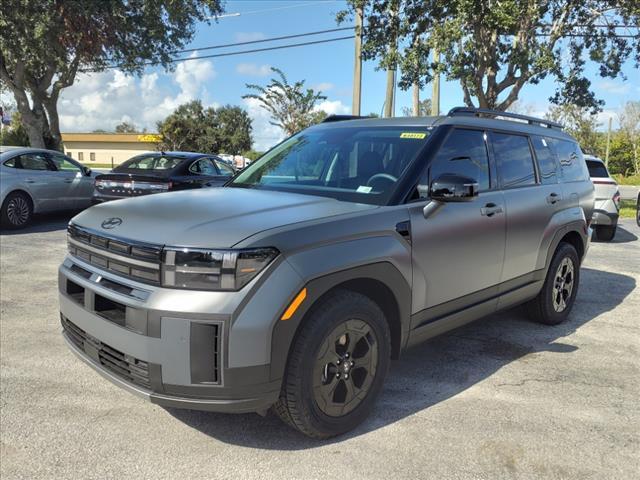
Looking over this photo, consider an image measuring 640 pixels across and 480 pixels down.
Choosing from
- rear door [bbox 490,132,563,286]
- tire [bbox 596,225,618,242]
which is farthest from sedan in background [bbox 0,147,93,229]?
tire [bbox 596,225,618,242]

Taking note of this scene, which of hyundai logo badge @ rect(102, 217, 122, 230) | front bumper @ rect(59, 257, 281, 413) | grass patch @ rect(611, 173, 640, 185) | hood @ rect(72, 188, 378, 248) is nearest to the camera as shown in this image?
front bumper @ rect(59, 257, 281, 413)

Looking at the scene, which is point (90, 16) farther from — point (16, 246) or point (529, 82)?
point (529, 82)

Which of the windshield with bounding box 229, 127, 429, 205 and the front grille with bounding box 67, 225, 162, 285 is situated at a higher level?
the windshield with bounding box 229, 127, 429, 205

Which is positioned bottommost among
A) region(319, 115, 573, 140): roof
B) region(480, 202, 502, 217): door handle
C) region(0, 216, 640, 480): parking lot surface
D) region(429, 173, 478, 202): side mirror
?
region(0, 216, 640, 480): parking lot surface

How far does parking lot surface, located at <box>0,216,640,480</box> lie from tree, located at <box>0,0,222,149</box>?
567 inches

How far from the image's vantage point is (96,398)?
347 centimetres

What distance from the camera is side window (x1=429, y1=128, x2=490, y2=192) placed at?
3.61 m

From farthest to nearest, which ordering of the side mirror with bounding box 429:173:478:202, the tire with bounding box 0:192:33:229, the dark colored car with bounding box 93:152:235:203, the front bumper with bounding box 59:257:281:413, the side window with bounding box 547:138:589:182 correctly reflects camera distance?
the tire with bounding box 0:192:33:229
the dark colored car with bounding box 93:152:235:203
the side window with bounding box 547:138:589:182
the side mirror with bounding box 429:173:478:202
the front bumper with bounding box 59:257:281:413

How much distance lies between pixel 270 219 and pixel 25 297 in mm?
4181

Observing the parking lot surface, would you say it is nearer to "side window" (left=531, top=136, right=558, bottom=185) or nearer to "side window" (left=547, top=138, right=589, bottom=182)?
"side window" (left=531, top=136, right=558, bottom=185)

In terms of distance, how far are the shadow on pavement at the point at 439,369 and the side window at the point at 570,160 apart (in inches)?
55.9

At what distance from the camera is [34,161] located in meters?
10.6

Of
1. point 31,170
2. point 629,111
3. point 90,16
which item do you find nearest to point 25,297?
point 31,170

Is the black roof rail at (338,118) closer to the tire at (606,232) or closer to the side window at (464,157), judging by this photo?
the side window at (464,157)
